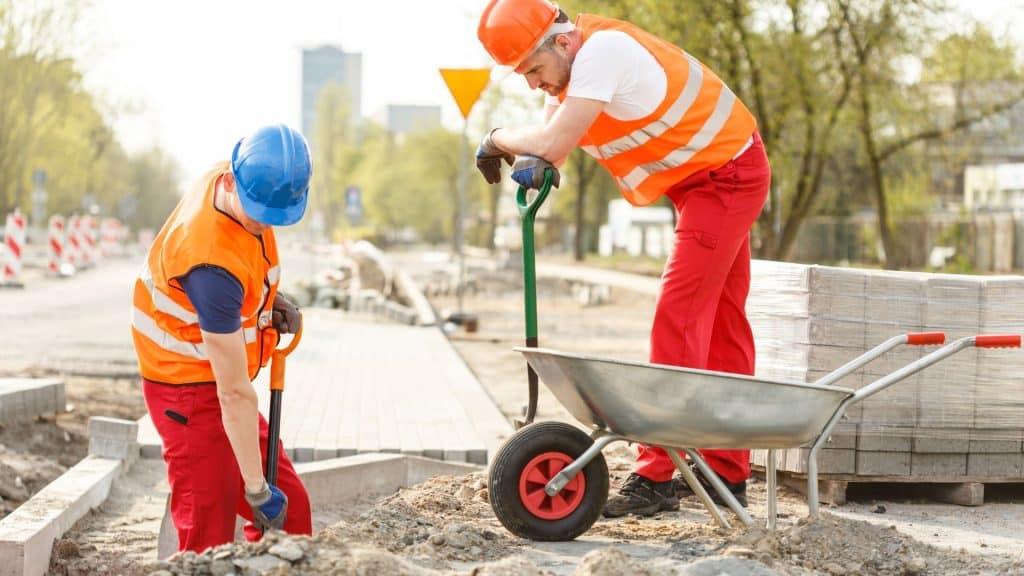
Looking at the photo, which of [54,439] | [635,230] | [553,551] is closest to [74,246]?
[54,439]

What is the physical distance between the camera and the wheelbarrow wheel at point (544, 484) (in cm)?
418

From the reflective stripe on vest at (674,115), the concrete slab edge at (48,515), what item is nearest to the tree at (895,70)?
the concrete slab edge at (48,515)

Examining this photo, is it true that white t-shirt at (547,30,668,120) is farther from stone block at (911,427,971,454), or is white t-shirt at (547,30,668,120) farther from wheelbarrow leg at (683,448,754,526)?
stone block at (911,427,971,454)

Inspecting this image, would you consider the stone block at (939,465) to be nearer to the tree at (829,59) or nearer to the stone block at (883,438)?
the stone block at (883,438)

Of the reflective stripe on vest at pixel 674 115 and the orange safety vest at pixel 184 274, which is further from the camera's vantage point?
the reflective stripe on vest at pixel 674 115

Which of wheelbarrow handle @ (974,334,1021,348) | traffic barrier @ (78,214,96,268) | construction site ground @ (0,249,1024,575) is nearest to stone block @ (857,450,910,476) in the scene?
construction site ground @ (0,249,1024,575)

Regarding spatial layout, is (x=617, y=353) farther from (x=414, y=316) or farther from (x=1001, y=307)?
(x=1001, y=307)

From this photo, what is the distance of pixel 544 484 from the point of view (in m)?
4.22

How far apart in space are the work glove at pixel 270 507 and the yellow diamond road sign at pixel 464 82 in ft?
41.0

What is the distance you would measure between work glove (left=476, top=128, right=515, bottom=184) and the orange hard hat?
348mm

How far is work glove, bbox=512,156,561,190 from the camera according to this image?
429 centimetres

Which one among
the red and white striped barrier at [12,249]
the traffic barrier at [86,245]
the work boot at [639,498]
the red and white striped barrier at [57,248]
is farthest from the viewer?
the traffic barrier at [86,245]

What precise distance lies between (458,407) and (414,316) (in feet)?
28.9

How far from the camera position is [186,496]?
12.5 ft
